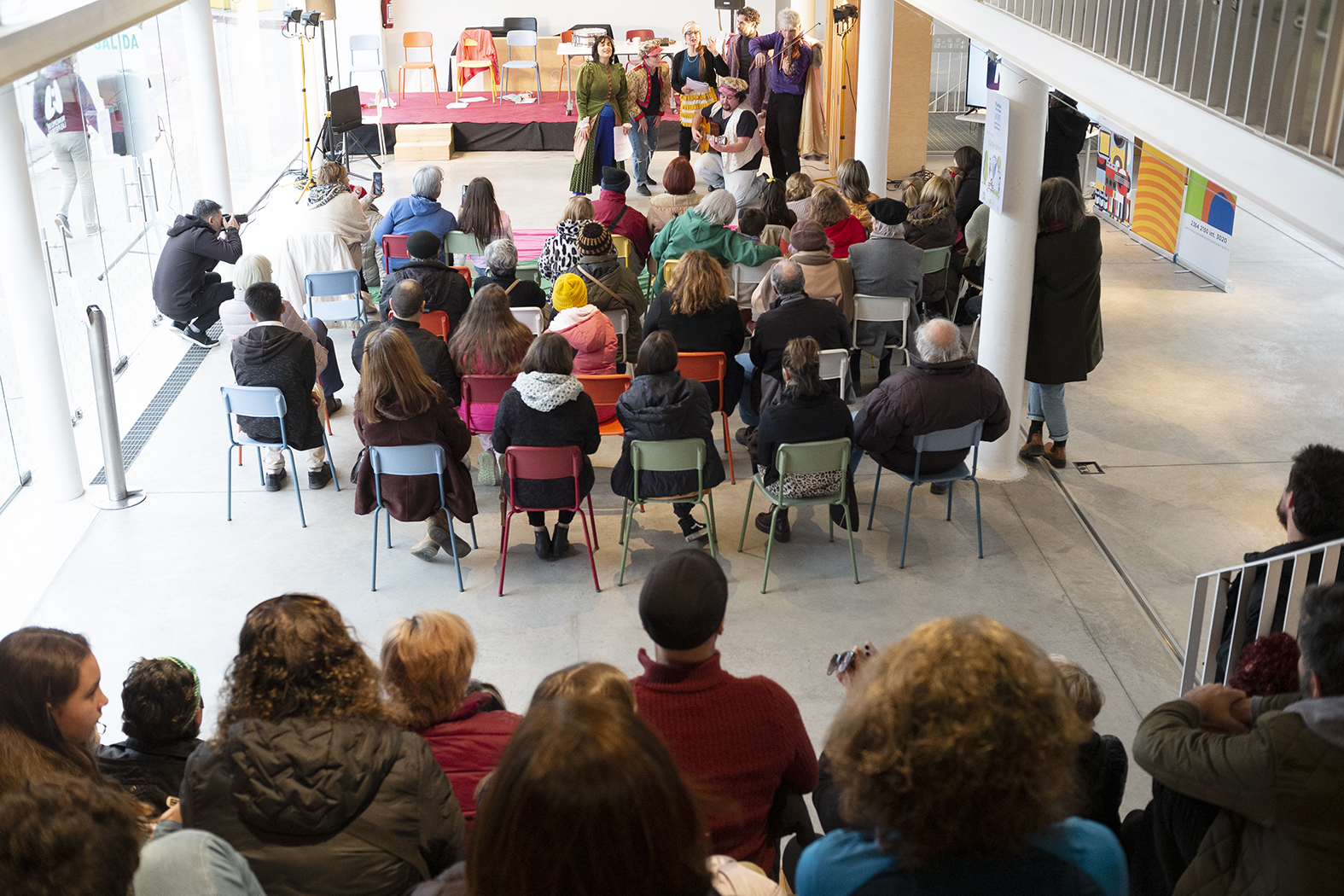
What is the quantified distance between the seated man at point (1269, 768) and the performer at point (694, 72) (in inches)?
427

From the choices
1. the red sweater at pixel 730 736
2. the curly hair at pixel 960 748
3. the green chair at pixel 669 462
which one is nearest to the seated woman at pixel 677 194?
the green chair at pixel 669 462

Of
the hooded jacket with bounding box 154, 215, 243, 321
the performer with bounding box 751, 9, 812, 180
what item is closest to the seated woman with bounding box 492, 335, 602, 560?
the hooded jacket with bounding box 154, 215, 243, 321

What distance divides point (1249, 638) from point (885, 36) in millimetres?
7754

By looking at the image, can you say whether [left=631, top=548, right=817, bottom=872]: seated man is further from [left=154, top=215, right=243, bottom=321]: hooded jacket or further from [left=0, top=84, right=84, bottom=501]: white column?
[left=154, top=215, right=243, bottom=321]: hooded jacket

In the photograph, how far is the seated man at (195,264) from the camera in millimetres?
8500

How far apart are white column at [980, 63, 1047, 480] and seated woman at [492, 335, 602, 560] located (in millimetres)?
2398

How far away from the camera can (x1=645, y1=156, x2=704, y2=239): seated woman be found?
8984 mm

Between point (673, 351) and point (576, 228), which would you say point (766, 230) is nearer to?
point (576, 228)

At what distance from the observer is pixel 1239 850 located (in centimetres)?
246

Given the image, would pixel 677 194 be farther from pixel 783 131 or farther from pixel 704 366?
pixel 783 131

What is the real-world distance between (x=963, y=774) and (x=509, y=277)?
6.17m

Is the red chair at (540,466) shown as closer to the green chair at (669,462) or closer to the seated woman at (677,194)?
the green chair at (669,462)

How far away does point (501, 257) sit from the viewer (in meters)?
7.37

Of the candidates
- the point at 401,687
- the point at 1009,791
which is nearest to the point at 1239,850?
the point at 1009,791
